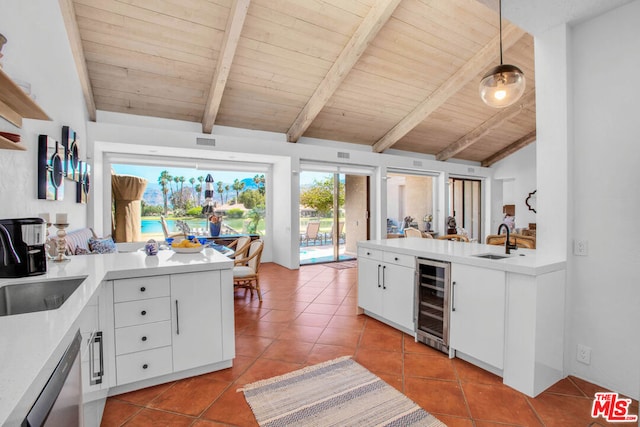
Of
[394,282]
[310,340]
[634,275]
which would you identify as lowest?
[310,340]

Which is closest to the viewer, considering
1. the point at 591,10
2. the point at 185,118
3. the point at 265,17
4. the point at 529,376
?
the point at 529,376

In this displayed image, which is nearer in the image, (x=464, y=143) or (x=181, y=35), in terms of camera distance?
(x=181, y=35)

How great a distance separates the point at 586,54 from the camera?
227 centimetres

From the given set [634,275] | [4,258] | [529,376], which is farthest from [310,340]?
[634,275]

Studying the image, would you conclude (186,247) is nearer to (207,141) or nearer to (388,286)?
(388,286)

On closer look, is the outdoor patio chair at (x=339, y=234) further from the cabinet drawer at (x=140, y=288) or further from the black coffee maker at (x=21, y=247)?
the black coffee maker at (x=21, y=247)

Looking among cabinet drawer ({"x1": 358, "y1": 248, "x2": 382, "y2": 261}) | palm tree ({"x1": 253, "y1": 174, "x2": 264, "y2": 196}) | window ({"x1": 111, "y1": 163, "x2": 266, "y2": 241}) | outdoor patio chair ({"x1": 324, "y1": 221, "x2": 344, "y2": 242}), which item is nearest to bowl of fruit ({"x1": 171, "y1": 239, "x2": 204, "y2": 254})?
cabinet drawer ({"x1": 358, "y1": 248, "x2": 382, "y2": 261})

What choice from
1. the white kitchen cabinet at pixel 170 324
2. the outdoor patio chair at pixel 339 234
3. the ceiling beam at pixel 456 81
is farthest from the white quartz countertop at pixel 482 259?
the outdoor patio chair at pixel 339 234

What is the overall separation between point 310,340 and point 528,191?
8789 millimetres

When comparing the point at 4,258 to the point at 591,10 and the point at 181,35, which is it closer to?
the point at 181,35

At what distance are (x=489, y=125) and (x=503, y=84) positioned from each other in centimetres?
543

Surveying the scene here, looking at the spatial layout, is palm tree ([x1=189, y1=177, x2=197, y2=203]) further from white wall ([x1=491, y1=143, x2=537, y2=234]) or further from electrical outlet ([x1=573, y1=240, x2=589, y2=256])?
white wall ([x1=491, y1=143, x2=537, y2=234])

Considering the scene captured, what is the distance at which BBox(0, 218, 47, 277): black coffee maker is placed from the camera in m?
1.59

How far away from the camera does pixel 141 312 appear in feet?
6.76
